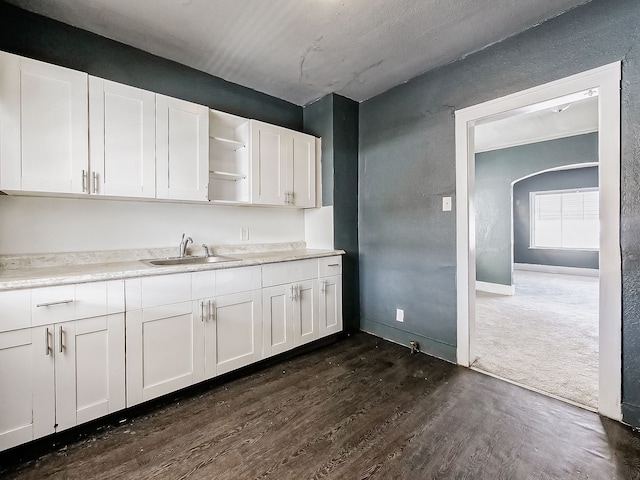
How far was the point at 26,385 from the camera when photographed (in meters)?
1.50

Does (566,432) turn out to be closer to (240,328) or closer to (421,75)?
(240,328)

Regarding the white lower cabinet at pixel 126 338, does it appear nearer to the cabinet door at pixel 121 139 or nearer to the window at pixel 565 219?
the cabinet door at pixel 121 139

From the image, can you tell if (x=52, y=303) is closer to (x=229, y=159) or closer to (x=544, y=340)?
(x=229, y=159)

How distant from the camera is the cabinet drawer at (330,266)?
9.29 feet

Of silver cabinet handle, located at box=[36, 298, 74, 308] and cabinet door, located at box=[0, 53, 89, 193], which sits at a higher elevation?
cabinet door, located at box=[0, 53, 89, 193]

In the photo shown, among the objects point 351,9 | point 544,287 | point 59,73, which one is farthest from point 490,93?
point 544,287

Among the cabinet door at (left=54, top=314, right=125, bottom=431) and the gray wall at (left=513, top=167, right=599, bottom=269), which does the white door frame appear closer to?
the cabinet door at (left=54, top=314, right=125, bottom=431)

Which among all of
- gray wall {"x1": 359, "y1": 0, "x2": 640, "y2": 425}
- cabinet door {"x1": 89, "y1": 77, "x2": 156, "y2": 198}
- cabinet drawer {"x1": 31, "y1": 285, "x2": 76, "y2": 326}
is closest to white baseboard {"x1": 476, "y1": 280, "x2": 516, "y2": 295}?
gray wall {"x1": 359, "y1": 0, "x2": 640, "y2": 425}

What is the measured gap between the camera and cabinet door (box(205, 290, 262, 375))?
2.13 meters

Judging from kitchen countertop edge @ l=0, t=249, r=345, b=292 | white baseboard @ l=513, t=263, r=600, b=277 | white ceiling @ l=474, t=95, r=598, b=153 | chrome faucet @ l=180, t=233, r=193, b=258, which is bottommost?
white baseboard @ l=513, t=263, r=600, b=277

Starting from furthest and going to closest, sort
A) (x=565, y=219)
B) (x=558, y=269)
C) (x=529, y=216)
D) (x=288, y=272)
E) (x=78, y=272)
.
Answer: (x=529, y=216), (x=558, y=269), (x=565, y=219), (x=288, y=272), (x=78, y=272)

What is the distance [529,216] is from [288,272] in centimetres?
734

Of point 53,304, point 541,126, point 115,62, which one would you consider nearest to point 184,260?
point 53,304

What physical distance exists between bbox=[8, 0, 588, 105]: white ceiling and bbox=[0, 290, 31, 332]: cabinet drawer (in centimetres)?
175
